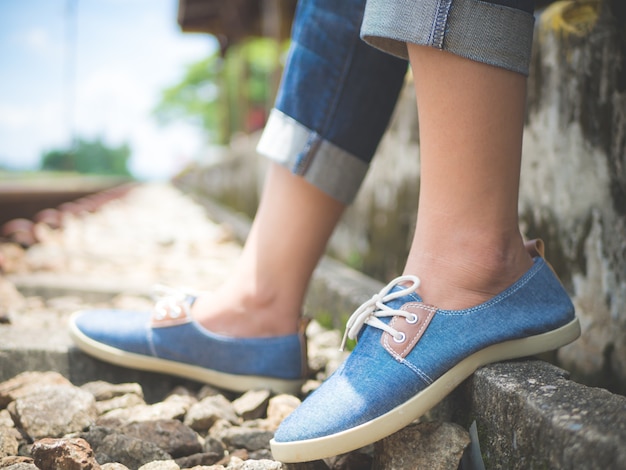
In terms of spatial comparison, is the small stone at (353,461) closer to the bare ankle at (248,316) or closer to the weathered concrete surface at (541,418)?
the weathered concrete surface at (541,418)

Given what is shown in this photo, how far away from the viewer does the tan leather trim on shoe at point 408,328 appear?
0.78 meters

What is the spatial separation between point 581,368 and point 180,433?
0.77m

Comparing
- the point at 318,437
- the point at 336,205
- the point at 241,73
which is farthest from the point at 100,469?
the point at 241,73

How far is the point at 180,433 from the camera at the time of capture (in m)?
0.92

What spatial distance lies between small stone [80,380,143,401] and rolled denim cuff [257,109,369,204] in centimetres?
Answer: 53

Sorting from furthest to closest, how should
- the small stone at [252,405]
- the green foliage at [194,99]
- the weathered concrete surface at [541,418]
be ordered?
the green foliage at [194,99], the small stone at [252,405], the weathered concrete surface at [541,418]

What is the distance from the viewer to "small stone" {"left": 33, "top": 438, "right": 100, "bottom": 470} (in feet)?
2.52

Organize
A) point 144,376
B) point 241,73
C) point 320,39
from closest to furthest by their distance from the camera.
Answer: point 320,39
point 144,376
point 241,73

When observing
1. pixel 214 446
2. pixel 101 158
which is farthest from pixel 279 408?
pixel 101 158

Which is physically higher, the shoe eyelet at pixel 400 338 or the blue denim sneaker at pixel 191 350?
the shoe eyelet at pixel 400 338

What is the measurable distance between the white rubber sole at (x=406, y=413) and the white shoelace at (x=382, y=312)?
0.29ft

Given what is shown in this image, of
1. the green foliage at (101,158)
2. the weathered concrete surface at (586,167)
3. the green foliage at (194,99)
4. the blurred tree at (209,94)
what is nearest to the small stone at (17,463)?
the weathered concrete surface at (586,167)

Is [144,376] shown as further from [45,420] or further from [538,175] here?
[538,175]

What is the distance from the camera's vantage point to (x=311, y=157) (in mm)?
1100
